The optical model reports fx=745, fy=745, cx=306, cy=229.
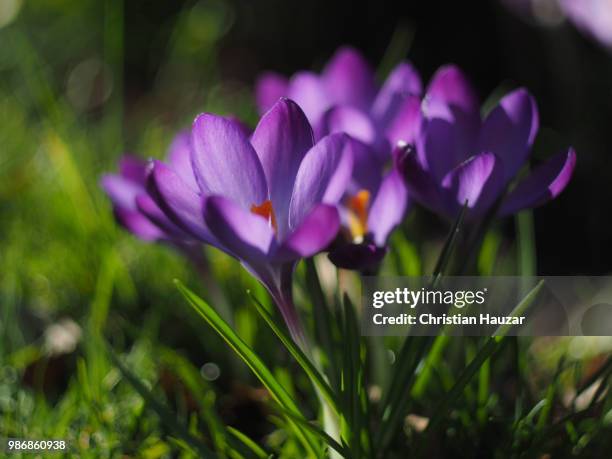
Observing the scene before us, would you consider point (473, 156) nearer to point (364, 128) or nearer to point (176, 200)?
point (364, 128)

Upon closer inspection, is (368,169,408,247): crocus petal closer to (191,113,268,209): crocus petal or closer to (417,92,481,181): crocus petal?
(417,92,481,181): crocus petal

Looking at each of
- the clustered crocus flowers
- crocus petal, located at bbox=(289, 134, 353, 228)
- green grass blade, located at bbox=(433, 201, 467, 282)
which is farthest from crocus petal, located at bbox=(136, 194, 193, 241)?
green grass blade, located at bbox=(433, 201, 467, 282)

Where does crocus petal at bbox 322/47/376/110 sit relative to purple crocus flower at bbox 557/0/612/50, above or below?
above

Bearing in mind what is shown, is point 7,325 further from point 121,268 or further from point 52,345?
point 121,268

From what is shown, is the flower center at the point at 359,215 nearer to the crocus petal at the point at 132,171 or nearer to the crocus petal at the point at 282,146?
the crocus petal at the point at 282,146

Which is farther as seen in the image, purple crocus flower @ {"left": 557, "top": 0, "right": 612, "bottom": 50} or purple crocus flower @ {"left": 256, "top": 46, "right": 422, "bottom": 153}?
purple crocus flower @ {"left": 557, "top": 0, "right": 612, "bottom": 50}

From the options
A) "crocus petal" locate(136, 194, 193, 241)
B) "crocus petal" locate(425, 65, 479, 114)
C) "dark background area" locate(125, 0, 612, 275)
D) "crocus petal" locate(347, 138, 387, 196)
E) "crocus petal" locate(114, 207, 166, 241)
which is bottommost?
"dark background area" locate(125, 0, 612, 275)
